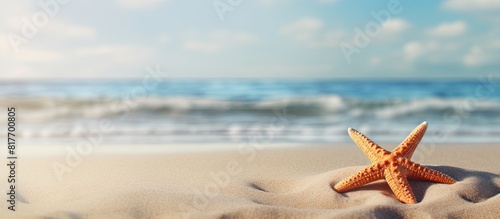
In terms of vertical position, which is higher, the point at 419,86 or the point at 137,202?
the point at 419,86

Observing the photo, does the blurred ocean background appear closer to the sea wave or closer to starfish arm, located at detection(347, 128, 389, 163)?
the sea wave

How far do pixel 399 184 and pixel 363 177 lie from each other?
0.26 meters

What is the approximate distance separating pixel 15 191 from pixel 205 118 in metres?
7.89

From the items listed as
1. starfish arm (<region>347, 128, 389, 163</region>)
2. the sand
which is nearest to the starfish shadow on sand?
the sand

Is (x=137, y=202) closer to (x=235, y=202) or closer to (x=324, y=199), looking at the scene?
(x=235, y=202)

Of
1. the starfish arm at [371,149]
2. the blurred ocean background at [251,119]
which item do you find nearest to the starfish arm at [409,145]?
the starfish arm at [371,149]

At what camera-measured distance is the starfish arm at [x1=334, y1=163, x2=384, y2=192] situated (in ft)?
12.4

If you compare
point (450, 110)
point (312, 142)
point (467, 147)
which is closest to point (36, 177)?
point (312, 142)

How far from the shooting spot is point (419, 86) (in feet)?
92.7

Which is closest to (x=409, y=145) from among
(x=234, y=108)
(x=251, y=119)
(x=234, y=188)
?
(x=234, y=188)

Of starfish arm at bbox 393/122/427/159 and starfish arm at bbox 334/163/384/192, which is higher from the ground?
starfish arm at bbox 393/122/427/159

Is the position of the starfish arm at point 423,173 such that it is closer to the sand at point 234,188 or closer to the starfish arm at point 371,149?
the sand at point 234,188

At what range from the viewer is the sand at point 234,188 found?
3.35 m

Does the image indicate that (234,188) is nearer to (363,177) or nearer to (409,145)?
(363,177)
